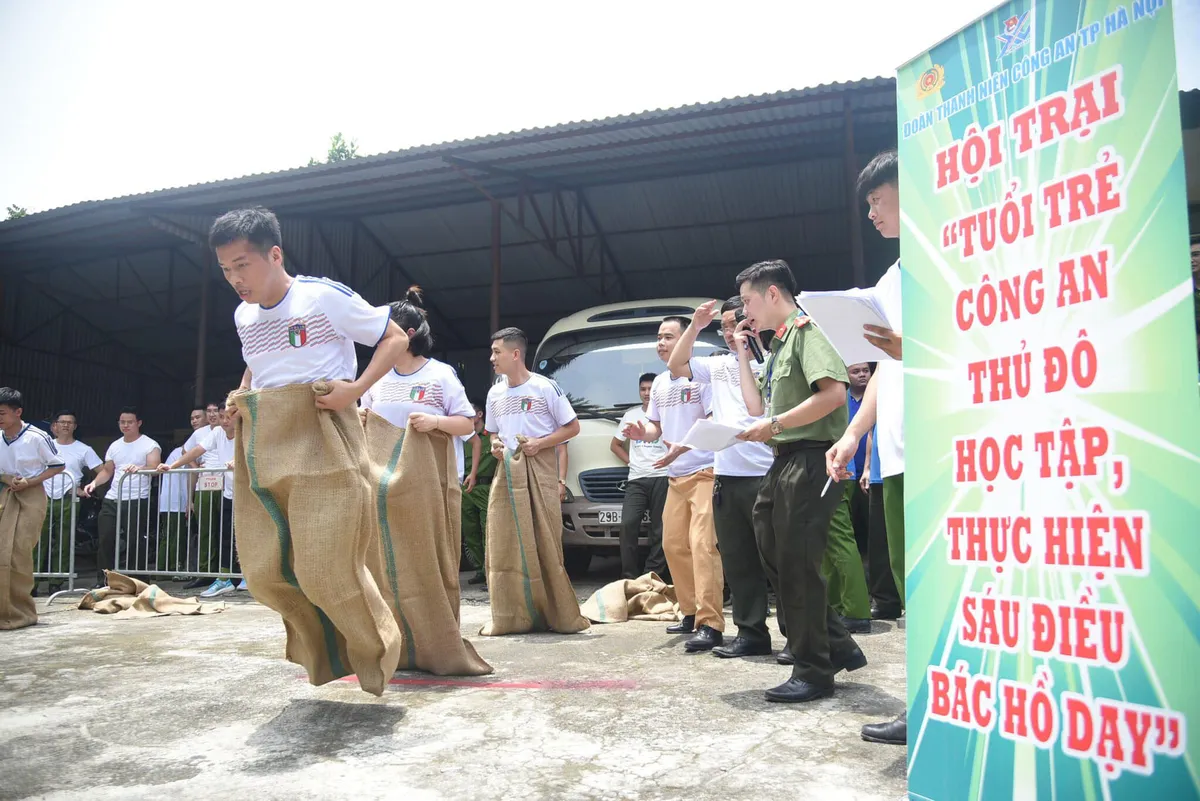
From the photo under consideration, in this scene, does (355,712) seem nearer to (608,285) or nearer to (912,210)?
(912,210)

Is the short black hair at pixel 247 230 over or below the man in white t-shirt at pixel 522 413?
over

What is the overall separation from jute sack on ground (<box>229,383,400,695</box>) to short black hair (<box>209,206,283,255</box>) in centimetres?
56

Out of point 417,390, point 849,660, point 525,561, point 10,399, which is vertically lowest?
point 849,660

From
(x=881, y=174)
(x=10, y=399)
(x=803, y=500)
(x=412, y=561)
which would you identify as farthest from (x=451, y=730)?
(x=10, y=399)

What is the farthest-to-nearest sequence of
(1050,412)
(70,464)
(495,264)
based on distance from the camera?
(495,264)
(70,464)
(1050,412)

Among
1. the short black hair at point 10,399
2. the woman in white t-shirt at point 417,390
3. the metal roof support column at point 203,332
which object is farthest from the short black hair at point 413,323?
the metal roof support column at point 203,332

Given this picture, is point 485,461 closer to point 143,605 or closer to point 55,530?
point 143,605

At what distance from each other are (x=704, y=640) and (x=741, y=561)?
1.65ft

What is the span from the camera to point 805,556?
11.5ft

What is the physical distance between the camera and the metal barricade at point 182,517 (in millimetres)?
8617

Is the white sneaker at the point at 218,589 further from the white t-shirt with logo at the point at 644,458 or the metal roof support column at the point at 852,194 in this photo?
the metal roof support column at the point at 852,194

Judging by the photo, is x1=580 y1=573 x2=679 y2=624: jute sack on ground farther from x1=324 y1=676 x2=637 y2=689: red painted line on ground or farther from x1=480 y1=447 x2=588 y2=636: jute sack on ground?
x1=324 y1=676 x2=637 y2=689: red painted line on ground

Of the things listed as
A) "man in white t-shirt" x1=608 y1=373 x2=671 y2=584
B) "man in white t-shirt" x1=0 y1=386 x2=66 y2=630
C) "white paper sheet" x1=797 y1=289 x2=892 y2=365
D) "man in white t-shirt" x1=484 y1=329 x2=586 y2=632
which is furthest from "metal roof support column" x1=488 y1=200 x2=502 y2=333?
"white paper sheet" x1=797 y1=289 x2=892 y2=365

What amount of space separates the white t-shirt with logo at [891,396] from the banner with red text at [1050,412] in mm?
638
